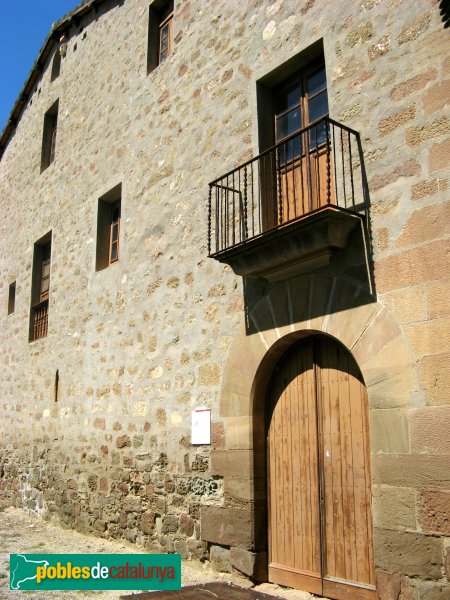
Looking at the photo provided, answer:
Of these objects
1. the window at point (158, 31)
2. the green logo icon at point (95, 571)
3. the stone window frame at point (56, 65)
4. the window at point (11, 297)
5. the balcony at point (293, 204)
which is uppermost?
the stone window frame at point (56, 65)

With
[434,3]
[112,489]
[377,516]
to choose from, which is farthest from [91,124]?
[377,516]

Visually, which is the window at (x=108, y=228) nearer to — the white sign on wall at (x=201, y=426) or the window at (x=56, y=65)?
the white sign on wall at (x=201, y=426)

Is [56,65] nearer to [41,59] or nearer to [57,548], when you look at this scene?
[41,59]

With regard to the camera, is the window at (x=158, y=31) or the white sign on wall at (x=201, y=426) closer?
the white sign on wall at (x=201, y=426)

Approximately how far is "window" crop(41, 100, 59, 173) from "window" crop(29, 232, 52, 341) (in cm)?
166

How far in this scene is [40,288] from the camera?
1102cm

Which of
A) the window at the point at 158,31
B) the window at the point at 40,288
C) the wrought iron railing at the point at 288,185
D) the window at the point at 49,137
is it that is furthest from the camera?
the window at the point at 49,137

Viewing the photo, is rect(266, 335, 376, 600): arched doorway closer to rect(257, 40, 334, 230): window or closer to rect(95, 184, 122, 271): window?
rect(257, 40, 334, 230): window

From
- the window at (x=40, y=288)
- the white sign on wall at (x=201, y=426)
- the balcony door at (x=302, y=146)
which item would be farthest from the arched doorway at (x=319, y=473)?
the window at (x=40, y=288)

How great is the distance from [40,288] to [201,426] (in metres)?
6.09

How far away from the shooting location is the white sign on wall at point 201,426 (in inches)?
233

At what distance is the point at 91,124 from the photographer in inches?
378

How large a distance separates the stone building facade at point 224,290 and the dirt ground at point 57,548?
0.51 feet

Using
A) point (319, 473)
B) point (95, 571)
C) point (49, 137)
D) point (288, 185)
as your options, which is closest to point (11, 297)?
point (49, 137)
